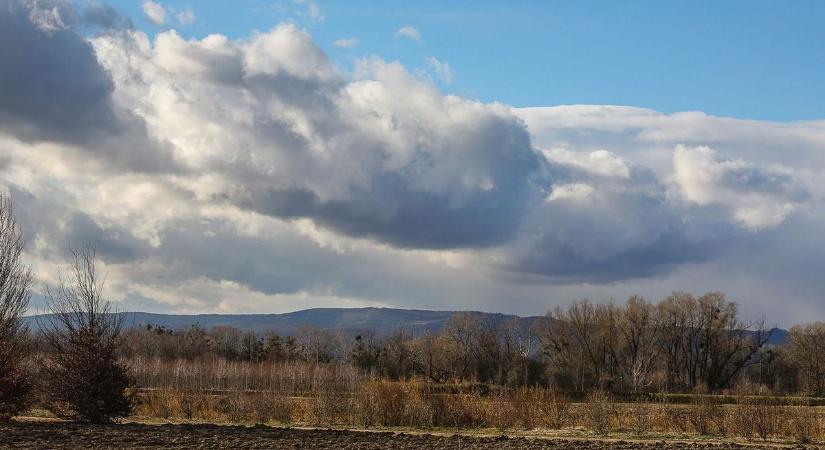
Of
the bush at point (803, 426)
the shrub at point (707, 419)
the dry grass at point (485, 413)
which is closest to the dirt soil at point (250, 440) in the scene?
the bush at point (803, 426)

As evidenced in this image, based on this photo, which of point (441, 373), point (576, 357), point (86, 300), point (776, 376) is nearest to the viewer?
point (86, 300)

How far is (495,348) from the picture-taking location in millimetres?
101500

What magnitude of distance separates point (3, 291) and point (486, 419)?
22.6 meters

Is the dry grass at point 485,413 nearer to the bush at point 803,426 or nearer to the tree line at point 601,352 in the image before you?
the bush at point 803,426

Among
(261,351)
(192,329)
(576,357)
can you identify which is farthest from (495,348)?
(192,329)

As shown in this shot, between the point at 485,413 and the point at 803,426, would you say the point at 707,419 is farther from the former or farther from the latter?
the point at 485,413

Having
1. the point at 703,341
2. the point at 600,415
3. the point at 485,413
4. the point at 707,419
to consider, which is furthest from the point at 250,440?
the point at 703,341

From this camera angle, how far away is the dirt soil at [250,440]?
992 inches

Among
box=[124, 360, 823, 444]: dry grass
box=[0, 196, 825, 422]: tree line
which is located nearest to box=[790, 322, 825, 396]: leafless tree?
box=[0, 196, 825, 422]: tree line

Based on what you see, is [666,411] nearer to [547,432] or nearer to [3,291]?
[547,432]

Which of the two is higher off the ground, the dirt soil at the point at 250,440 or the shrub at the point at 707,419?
the shrub at the point at 707,419

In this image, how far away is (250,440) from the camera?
2686 centimetres

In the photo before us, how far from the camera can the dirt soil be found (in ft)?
82.7

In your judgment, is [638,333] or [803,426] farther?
[638,333]
